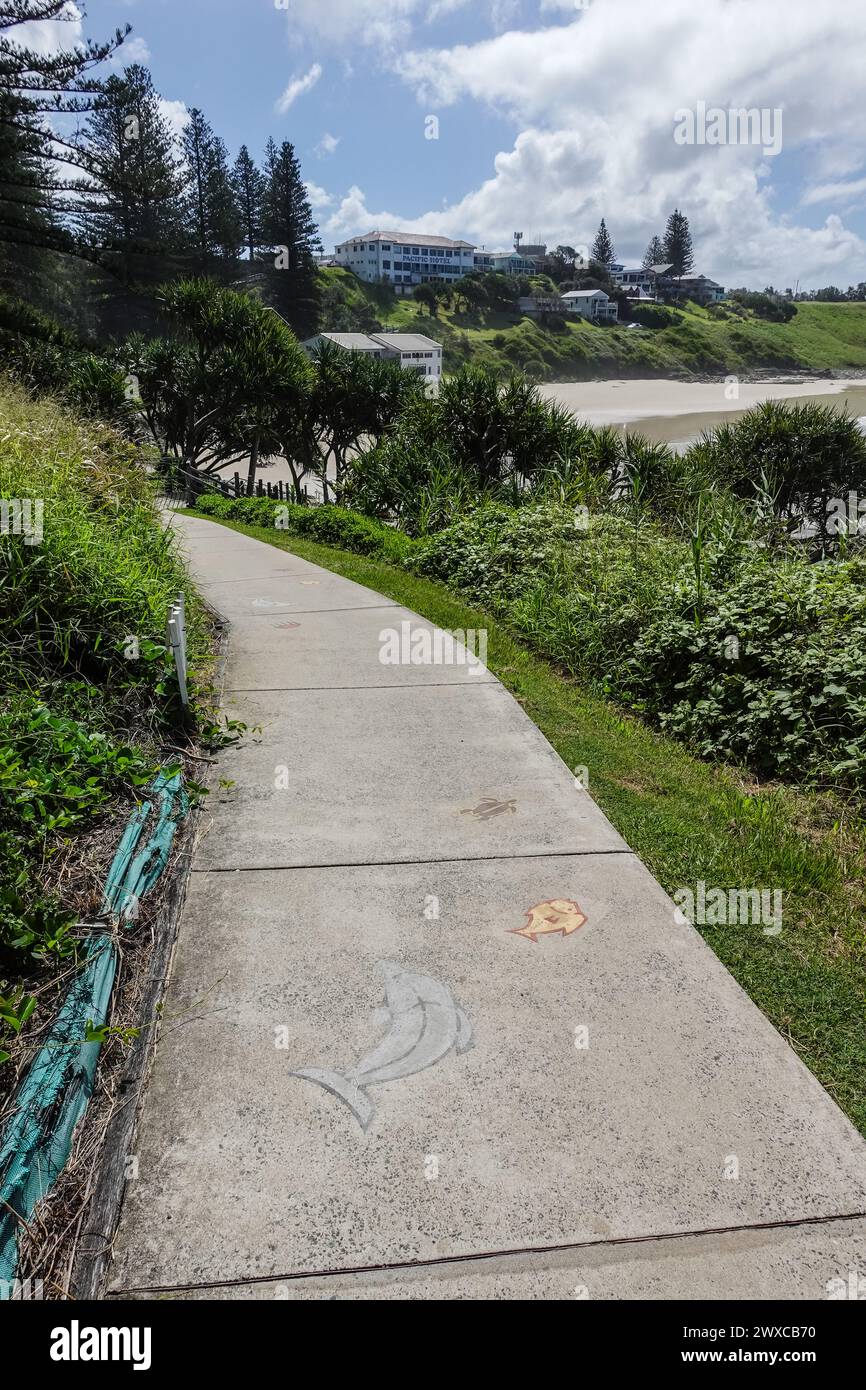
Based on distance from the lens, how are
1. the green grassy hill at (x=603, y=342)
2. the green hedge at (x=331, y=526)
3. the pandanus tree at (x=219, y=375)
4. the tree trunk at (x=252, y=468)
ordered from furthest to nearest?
the green grassy hill at (x=603, y=342) < the tree trunk at (x=252, y=468) < the pandanus tree at (x=219, y=375) < the green hedge at (x=331, y=526)

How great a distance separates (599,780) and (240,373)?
72.9 ft

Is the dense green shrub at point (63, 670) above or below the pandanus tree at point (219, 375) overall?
below

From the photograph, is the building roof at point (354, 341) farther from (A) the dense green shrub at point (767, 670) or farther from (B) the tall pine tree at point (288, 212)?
(A) the dense green shrub at point (767, 670)

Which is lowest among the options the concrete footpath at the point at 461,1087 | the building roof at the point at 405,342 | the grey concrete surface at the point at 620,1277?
the grey concrete surface at the point at 620,1277

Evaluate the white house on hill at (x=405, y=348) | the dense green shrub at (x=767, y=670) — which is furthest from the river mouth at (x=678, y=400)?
the dense green shrub at (x=767, y=670)

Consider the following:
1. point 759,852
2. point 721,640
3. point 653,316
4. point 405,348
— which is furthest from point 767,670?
point 653,316

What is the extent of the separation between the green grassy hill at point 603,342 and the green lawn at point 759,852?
7718cm

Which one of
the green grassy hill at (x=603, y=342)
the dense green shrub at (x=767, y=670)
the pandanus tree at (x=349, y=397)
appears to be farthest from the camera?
the green grassy hill at (x=603, y=342)

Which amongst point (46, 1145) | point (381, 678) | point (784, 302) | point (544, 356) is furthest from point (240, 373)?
point (784, 302)

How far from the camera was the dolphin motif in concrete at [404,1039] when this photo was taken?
2736 millimetres

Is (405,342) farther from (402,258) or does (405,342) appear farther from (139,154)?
(402,258)

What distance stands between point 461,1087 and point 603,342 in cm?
10278

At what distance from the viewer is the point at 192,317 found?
24328 millimetres
